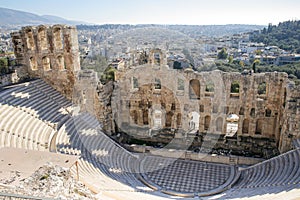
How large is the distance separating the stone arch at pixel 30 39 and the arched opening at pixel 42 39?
2.01 feet

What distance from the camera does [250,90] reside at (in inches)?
717

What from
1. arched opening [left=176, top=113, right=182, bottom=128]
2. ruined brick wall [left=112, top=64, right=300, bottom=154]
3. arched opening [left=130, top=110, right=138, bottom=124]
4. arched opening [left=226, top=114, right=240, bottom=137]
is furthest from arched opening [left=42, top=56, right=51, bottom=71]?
arched opening [left=226, top=114, right=240, bottom=137]

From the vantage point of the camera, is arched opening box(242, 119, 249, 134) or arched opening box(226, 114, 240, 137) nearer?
arched opening box(242, 119, 249, 134)

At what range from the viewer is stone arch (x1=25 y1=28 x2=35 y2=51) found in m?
19.6

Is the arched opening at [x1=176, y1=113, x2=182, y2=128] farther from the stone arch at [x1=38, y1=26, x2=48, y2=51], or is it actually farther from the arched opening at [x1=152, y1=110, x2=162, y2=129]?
the stone arch at [x1=38, y1=26, x2=48, y2=51]

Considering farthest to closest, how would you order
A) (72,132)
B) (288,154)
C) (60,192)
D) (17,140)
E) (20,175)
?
(72,132) → (288,154) → (17,140) → (20,175) → (60,192)

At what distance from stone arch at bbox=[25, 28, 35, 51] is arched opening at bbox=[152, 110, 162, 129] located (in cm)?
1084

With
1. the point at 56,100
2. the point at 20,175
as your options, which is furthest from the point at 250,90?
the point at 20,175

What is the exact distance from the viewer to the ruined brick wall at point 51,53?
19.4 meters

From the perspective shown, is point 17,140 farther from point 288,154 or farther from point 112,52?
point 112,52

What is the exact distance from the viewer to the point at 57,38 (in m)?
19.8

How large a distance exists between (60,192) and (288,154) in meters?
12.4

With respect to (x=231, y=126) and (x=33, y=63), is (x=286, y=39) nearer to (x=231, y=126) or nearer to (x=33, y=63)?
(x=231, y=126)

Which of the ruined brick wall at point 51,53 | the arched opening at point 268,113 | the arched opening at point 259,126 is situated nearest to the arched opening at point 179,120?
the arched opening at point 259,126
